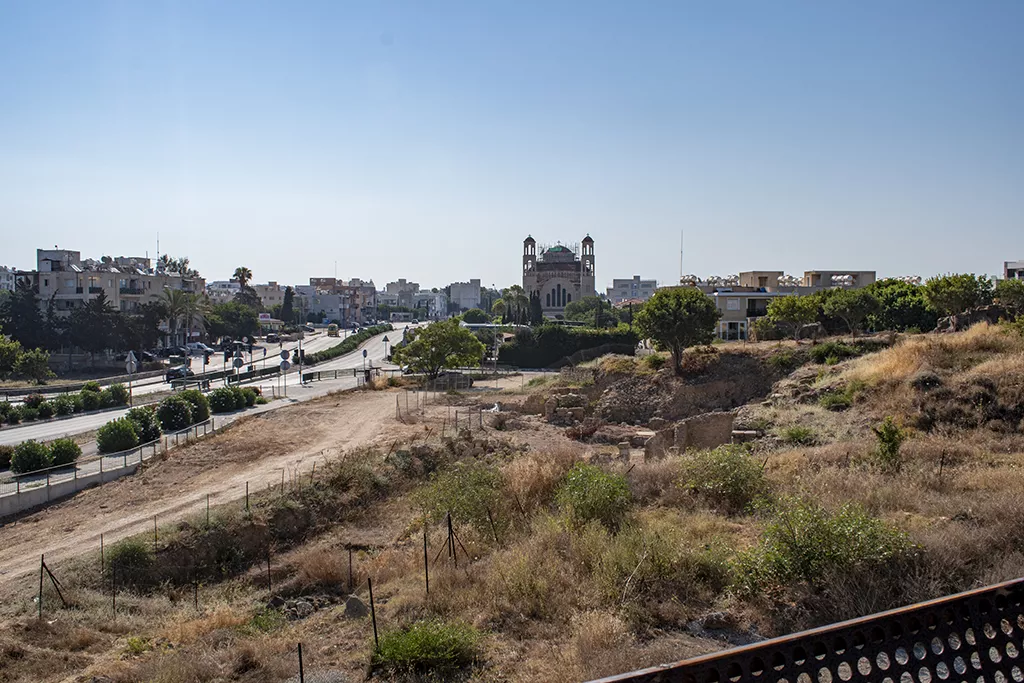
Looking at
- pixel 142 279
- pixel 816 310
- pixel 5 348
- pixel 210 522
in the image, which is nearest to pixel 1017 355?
pixel 816 310

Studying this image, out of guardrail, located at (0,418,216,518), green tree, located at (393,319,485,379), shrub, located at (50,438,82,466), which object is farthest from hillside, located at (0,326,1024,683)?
green tree, located at (393,319,485,379)

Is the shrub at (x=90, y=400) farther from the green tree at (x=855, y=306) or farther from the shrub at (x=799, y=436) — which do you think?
the green tree at (x=855, y=306)

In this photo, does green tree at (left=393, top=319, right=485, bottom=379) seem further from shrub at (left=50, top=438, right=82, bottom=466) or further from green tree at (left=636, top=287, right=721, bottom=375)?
shrub at (left=50, top=438, right=82, bottom=466)

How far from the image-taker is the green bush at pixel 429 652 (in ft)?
27.6

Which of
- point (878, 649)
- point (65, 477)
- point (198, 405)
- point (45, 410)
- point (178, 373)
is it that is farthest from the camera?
point (178, 373)

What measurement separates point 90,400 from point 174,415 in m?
11.9

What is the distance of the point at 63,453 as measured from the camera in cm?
2398

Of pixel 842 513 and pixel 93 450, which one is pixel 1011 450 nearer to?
pixel 842 513

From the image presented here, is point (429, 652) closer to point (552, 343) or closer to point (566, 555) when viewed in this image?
point (566, 555)

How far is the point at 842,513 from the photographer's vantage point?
936 cm

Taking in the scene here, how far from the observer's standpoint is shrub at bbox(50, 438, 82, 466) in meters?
23.8

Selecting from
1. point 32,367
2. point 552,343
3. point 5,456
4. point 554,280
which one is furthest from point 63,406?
point 554,280

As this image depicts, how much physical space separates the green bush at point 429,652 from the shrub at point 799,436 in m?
14.8

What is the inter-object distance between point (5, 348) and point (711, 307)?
147ft
